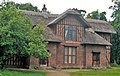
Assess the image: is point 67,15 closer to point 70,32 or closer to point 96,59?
point 70,32

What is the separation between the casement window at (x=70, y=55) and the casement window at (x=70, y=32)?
143 centimetres

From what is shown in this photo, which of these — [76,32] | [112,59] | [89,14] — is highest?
[89,14]

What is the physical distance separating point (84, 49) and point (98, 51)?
2273mm

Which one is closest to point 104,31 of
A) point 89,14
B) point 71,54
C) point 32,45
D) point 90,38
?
point 90,38

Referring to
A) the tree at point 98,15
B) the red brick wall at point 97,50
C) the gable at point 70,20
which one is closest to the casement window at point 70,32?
the gable at point 70,20

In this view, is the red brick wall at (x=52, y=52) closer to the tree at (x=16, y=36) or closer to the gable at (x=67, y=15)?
the gable at (x=67, y=15)

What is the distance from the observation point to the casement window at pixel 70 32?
4662 centimetres

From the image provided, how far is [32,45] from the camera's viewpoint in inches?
1373

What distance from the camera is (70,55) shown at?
152 feet

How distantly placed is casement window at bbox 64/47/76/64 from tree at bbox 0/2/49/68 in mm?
10262

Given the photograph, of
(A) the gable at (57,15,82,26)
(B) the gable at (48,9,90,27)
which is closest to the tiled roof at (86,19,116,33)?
(B) the gable at (48,9,90,27)

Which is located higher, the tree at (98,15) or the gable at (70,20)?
the tree at (98,15)

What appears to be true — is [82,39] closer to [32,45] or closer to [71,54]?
[71,54]

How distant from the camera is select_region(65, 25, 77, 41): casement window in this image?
46.6m
